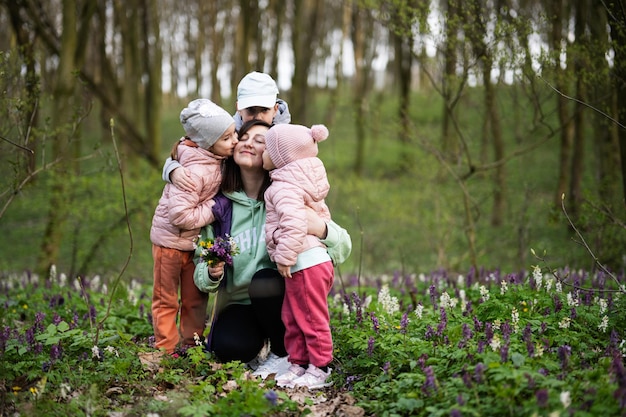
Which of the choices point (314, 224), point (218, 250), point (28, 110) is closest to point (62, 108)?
point (28, 110)

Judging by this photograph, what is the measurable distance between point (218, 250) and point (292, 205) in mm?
581

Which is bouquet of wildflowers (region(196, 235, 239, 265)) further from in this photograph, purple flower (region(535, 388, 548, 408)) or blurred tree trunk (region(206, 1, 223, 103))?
blurred tree trunk (region(206, 1, 223, 103))

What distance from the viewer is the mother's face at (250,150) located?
4.43m

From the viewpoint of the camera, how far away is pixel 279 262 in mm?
3998

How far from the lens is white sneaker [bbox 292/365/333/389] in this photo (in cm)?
407

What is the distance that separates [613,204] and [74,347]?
269 inches

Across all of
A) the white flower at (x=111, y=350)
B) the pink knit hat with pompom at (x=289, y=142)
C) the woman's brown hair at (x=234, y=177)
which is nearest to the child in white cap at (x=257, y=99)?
the woman's brown hair at (x=234, y=177)

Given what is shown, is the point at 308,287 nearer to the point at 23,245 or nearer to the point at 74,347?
the point at 74,347

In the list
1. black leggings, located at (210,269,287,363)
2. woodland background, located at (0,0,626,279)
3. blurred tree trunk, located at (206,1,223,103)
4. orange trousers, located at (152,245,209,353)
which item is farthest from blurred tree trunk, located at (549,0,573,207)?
blurred tree trunk, located at (206,1,223,103)

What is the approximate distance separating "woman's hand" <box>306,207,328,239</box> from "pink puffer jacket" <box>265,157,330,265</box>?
0.04 metres

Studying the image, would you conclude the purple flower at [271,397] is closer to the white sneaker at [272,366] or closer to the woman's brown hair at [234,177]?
the white sneaker at [272,366]

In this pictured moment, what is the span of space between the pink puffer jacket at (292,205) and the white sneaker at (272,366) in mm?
840

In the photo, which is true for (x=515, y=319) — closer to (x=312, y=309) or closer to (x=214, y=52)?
(x=312, y=309)

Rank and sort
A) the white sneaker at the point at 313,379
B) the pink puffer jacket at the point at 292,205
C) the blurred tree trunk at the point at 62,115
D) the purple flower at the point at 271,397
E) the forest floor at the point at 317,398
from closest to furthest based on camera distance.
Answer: the purple flower at the point at 271,397, the forest floor at the point at 317,398, the pink puffer jacket at the point at 292,205, the white sneaker at the point at 313,379, the blurred tree trunk at the point at 62,115
